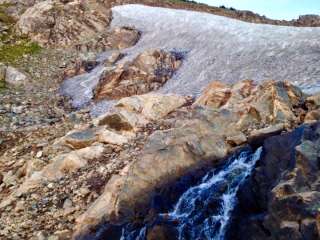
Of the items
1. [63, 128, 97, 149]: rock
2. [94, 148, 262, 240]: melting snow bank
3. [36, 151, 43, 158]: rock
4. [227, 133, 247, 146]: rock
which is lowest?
[36, 151, 43, 158]: rock

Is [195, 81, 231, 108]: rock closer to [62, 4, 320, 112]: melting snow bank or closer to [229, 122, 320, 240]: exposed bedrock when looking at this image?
[62, 4, 320, 112]: melting snow bank

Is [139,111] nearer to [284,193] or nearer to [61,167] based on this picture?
[61,167]

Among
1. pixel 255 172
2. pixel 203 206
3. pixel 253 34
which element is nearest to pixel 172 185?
pixel 203 206

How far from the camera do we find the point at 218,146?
1661cm

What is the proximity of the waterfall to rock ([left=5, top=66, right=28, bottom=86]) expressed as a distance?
18490mm

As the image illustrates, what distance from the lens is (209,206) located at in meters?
14.2

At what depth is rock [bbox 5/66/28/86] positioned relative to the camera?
31.0m

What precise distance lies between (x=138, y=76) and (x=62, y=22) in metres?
13.8

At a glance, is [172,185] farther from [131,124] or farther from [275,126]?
[131,124]

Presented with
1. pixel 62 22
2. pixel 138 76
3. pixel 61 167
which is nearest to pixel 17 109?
pixel 138 76

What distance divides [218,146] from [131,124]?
509 cm

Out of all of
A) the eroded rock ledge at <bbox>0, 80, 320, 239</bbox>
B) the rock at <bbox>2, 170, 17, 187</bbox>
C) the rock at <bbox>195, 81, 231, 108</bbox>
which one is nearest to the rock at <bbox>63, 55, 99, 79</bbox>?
the eroded rock ledge at <bbox>0, 80, 320, 239</bbox>

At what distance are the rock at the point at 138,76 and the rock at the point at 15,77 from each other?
6.15 m

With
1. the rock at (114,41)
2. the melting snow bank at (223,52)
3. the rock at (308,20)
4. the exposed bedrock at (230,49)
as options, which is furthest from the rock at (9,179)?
the rock at (308,20)
